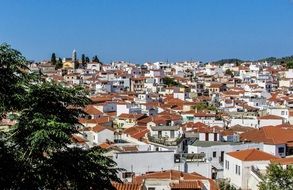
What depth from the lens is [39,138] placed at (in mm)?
12695

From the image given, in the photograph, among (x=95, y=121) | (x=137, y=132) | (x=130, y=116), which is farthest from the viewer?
(x=130, y=116)

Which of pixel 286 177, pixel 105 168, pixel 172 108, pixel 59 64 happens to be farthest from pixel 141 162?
pixel 59 64

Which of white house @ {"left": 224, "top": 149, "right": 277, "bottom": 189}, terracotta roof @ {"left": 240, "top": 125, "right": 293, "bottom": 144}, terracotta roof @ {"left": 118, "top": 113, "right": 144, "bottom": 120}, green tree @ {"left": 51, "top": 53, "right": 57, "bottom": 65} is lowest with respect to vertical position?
white house @ {"left": 224, "top": 149, "right": 277, "bottom": 189}

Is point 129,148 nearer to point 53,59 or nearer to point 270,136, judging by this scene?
point 270,136

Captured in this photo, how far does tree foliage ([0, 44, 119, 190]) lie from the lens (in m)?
12.8

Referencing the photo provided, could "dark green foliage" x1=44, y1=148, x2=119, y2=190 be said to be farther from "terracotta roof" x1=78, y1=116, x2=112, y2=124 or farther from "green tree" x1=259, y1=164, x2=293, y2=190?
"terracotta roof" x1=78, y1=116, x2=112, y2=124

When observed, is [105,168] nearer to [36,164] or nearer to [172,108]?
[36,164]

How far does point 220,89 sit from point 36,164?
107 meters

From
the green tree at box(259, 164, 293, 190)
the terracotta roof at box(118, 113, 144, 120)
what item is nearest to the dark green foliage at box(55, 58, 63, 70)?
the terracotta roof at box(118, 113, 144, 120)

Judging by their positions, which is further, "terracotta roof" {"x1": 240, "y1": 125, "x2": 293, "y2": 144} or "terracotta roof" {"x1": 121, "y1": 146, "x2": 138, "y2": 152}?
"terracotta roof" {"x1": 240, "y1": 125, "x2": 293, "y2": 144}

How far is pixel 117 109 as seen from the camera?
77.1 metres

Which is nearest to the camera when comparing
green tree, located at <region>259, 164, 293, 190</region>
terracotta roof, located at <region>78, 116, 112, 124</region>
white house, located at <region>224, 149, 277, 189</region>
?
green tree, located at <region>259, 164, 293, 190</region>

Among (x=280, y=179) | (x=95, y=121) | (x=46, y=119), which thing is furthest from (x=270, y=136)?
(x=46, y=119)

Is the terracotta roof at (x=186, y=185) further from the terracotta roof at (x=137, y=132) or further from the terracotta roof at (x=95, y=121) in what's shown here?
the terracotta roof at (x=95, y=121)
